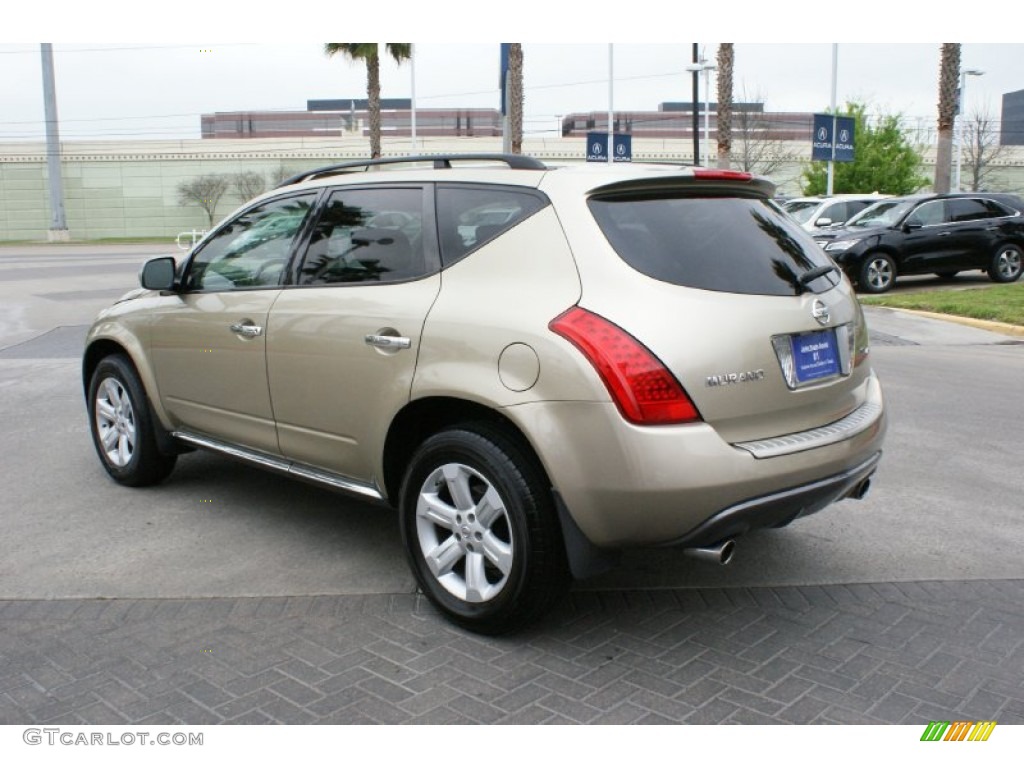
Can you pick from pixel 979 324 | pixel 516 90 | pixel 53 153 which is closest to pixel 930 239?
pixel 979 324

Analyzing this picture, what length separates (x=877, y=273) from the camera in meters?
16.9

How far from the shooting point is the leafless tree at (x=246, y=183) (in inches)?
2245

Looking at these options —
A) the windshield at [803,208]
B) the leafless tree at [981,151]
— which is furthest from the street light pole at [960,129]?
the windshield at [803,208]

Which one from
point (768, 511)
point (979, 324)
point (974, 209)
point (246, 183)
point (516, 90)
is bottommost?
point (979, 324)

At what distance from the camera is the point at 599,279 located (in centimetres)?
349

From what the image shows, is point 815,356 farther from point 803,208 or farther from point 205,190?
point 205,190

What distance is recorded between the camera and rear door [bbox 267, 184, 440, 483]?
3.97 m

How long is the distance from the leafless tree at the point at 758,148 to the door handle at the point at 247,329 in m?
50.9

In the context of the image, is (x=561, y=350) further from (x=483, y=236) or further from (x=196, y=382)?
(x=196, y=382)

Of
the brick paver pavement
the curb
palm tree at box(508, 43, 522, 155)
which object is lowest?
the brick paver pavement

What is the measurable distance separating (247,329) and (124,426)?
59.4 inches

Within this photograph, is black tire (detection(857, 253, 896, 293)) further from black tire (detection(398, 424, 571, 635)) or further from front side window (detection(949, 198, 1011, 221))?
black tire (detection(398, 424, 571, 635))

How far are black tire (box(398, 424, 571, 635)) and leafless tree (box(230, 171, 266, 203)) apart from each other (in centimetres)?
5569

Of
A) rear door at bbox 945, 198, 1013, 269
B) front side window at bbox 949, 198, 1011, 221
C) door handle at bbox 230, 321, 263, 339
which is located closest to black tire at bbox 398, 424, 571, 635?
door handle at bbox 230, 321, 263, 339
